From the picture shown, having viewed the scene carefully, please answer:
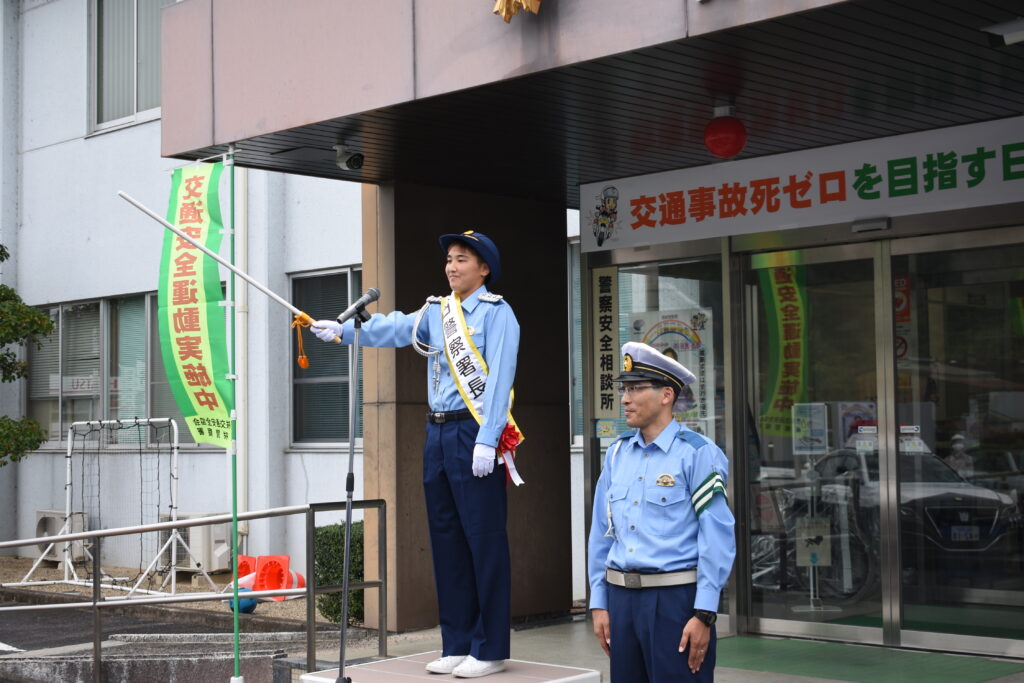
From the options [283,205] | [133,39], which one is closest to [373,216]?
[283,205]

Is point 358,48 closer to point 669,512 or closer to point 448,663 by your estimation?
point 448,663

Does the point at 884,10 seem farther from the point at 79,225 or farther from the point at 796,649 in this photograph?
the point at 79,225

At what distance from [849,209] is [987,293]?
0.94 meters

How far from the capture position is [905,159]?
25.4 ft

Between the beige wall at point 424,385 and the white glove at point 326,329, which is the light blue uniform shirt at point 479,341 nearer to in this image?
the white glove at point 326,329

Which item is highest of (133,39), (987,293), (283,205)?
(133,39)

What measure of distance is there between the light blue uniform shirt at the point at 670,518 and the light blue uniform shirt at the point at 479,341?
58.9 inches

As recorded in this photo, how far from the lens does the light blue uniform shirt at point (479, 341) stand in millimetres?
6133

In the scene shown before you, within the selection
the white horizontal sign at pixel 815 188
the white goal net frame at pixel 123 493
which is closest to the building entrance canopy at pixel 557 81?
the white horizontal sign at pixel 815 188

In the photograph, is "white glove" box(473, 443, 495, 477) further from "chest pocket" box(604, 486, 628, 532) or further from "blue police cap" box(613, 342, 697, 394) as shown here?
"blue police cap" box(613, 342, 697, 394)

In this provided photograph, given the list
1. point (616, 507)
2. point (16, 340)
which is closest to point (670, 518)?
point (616, 507)

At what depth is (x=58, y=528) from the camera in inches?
647

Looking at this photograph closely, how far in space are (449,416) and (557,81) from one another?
1723mm

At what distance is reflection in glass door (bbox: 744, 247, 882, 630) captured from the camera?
8109mm
